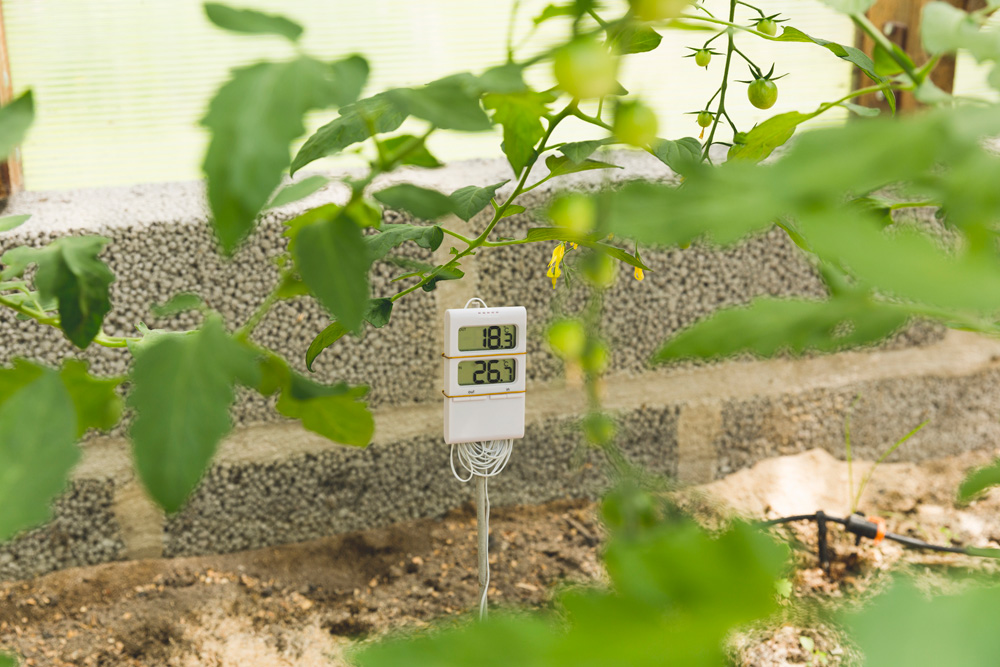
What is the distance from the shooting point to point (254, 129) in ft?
0.46

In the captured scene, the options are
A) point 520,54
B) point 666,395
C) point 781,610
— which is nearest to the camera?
point 781,610

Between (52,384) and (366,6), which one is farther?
(366,6)

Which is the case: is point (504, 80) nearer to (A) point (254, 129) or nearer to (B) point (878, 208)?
(A) point (254, 129)

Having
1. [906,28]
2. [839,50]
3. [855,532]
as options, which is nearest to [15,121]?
[839,50]

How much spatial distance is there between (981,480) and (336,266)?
16 centimetres

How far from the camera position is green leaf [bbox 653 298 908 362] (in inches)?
5.4

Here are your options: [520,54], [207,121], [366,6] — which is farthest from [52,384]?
[366,6]

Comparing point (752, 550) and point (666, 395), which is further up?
point (752, 550)

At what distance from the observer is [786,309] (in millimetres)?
142

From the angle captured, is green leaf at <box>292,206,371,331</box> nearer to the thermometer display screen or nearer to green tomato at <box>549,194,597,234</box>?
green tomato at <box>549,194,597,234</box>

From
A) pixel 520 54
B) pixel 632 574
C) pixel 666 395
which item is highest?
pixel 520 54

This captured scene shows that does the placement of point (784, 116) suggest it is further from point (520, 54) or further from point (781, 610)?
point (520, 54)

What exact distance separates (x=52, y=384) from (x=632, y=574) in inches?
4.9

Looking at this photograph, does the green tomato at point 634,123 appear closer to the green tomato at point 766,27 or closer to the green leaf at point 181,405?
the green leaf at point 181,405
